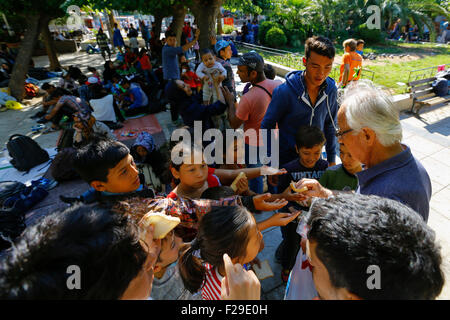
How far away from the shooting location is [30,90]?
9.77m

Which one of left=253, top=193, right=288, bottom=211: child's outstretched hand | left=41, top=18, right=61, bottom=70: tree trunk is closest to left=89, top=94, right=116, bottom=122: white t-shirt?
left=253, top=193, right=288, bottom=211: child's outstretched hand

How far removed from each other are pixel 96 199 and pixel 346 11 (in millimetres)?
20683

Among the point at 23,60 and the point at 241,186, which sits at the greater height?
the point at 23,60

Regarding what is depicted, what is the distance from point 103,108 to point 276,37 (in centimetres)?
1334

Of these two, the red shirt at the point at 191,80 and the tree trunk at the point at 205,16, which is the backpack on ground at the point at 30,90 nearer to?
the red shirt at the point at 191,80

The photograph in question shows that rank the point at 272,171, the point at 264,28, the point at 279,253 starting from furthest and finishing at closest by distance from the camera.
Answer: the point at 264,28, the point at 279,253, the point at 272,171

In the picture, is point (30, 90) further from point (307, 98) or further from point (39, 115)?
point (307, 98)

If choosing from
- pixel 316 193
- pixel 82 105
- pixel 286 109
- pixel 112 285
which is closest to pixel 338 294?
pixel 112 285

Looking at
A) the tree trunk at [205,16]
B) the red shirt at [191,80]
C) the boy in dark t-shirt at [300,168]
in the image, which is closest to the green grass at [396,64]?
the tree trunk at [205,16]

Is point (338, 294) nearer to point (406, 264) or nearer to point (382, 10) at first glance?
point (406, 264)

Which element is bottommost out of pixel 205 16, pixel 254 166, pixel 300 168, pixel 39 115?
pixel 39 115

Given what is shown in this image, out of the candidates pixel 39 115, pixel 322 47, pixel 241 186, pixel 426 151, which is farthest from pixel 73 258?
pixel 39 115

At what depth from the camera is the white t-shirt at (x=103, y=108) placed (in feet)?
21.1
